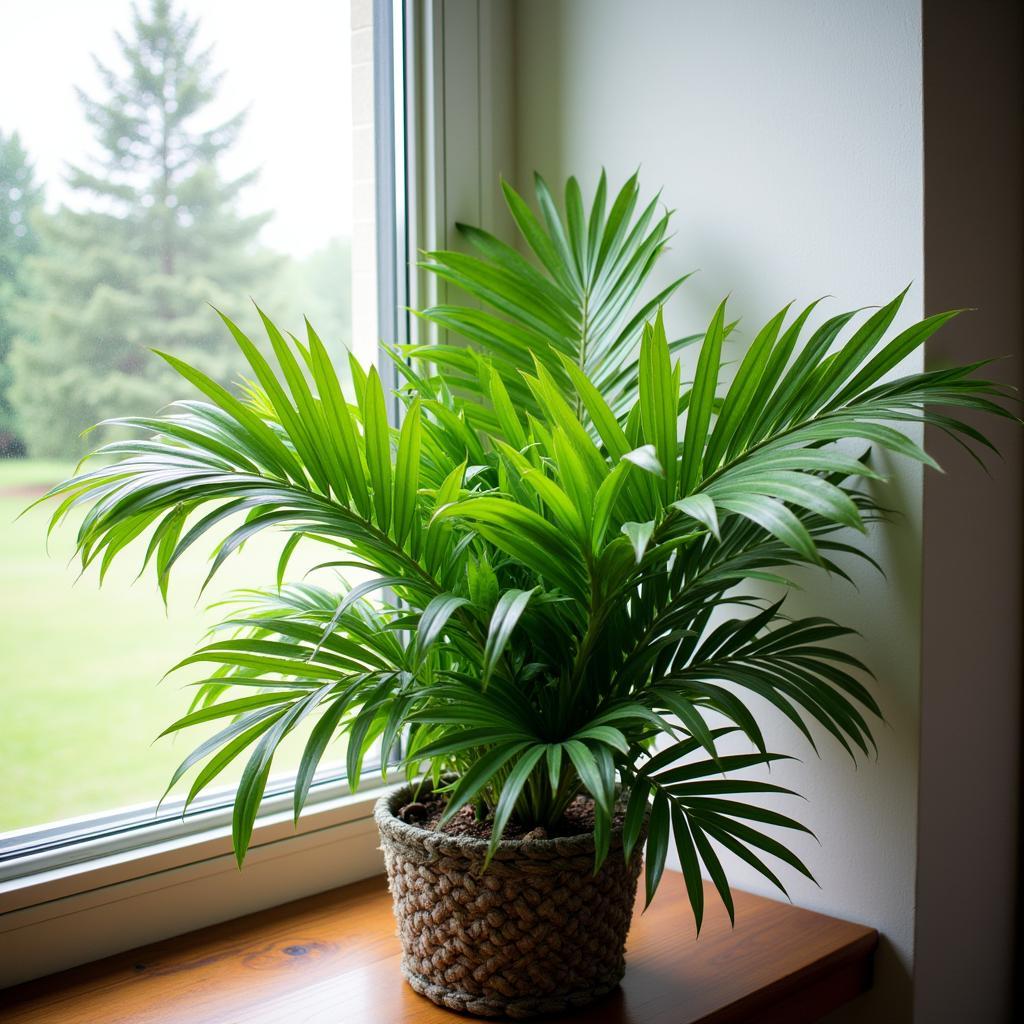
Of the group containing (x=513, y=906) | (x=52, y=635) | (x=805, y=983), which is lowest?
(x=805, y=983)

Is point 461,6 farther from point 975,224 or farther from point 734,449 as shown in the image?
point 734,449

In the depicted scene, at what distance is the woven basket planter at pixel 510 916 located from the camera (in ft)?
3.07

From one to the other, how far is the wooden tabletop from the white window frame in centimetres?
4

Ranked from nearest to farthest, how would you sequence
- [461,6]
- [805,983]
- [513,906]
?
[513,906] < [805,983] < [461,6]

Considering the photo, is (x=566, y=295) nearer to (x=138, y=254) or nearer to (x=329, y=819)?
(x=138, y=254)

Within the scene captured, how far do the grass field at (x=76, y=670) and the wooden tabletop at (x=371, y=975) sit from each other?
0.20 metres

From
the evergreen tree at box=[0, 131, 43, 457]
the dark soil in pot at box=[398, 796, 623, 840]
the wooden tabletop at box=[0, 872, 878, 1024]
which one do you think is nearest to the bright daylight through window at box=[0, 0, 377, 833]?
the evergreen tree at box=[0, 131, 43, 457]

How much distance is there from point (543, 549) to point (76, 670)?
645mm

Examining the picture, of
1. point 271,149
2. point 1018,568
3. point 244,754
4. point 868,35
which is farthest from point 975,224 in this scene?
point 244,754

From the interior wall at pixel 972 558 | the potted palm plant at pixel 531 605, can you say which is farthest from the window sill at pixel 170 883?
the interior wall at pixel 972 558

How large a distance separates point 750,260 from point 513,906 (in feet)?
2.74

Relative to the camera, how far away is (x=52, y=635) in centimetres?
118

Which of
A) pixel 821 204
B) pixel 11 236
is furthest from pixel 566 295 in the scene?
pixel 11 236

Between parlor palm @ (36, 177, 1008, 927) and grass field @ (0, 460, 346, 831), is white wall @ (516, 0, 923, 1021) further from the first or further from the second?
grass field @ (0, 460, 346, 831)
